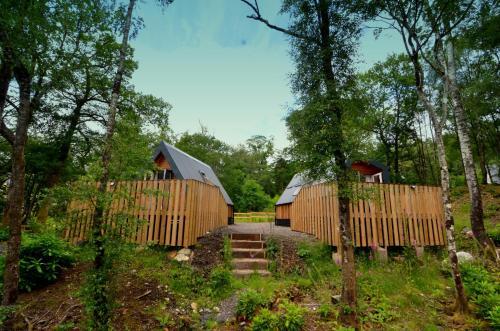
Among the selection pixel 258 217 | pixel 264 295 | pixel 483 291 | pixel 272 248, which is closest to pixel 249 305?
pixel 264 295

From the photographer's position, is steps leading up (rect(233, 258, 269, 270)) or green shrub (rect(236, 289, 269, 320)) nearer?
green shrub (rect(236, 289, 269, 320))

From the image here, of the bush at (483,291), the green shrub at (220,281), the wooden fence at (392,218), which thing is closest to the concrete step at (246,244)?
the green shrub at (220,281)

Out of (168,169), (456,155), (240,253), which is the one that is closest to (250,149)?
(456,155)

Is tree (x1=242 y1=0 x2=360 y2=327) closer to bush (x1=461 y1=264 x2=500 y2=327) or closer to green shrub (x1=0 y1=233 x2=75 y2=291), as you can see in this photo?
bush (x1=461 y1=264 x2=500 y2=327)

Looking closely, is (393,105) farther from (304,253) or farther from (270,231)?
(304,253)

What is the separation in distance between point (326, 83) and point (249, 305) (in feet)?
15.2

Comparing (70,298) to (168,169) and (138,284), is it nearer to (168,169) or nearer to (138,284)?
(138,284)

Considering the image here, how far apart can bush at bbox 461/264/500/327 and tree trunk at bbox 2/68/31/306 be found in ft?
25.9

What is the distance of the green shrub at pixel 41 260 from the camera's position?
479 cm

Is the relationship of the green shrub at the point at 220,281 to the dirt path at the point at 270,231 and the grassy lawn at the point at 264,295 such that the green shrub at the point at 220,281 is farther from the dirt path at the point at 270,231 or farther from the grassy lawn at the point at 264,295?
the dirt path at the point at 270,231

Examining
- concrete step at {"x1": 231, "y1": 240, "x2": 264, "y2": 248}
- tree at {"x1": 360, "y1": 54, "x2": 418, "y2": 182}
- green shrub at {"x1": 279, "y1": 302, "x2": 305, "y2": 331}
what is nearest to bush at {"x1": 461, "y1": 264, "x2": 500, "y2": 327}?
green shrub at {"x1": 279, "y1": 302, "x2": 305, "y2": 331}

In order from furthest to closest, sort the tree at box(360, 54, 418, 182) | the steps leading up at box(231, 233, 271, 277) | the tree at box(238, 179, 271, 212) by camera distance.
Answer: the tree at box(238, 179, 271, 212), the tree at box(360, 54, 418, 182), the steps leading up at box(231, 233, 271, 277)

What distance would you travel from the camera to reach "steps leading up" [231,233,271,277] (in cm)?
608

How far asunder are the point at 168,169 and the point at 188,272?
5663 millimetres
